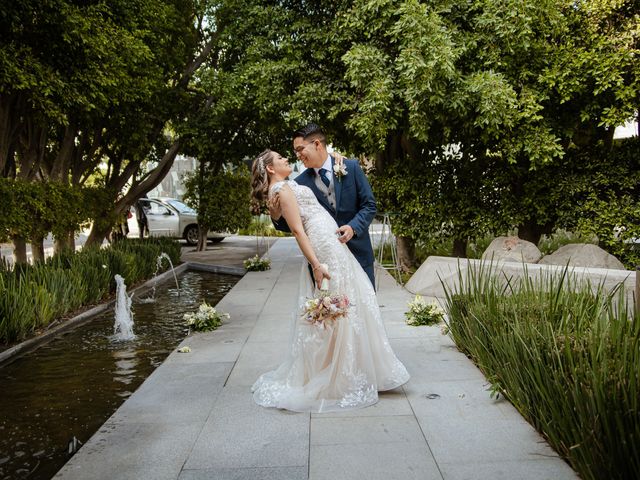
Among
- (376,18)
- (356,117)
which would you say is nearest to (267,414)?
(356,117)

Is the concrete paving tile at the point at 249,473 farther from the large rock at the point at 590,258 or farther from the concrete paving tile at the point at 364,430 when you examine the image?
the large rock at the point at 590,258

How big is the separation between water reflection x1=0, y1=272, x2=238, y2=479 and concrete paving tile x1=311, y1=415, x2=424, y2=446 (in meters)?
1.73

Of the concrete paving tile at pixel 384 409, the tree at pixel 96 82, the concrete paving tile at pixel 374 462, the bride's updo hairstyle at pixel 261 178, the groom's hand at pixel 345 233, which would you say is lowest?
the concrete paving tile at pixel 374 462

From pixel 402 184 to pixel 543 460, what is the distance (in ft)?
27.9

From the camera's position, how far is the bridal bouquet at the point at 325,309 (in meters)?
4.23

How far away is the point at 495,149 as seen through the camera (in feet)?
33.7

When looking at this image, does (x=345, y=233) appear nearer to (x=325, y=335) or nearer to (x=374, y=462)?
(x=325, y=335)

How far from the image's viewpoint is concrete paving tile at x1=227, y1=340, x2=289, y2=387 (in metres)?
5.11

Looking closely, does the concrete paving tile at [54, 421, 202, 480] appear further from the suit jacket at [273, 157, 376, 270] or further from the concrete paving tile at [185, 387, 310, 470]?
the suit jacket at [273, 157, 376, 270]

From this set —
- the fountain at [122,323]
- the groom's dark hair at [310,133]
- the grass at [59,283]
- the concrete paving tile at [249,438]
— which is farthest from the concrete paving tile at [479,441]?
the grass at [59,283]

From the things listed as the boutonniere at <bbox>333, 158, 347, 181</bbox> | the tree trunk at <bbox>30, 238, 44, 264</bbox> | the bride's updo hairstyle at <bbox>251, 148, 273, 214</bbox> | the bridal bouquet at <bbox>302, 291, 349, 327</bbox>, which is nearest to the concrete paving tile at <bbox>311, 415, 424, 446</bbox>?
the bridal bouquet at <bbox>302, 291, 349, 327</bbox>

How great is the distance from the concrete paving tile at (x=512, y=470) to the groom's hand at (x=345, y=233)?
5.75 ft

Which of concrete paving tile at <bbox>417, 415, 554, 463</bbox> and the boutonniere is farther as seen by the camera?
the boutonniere

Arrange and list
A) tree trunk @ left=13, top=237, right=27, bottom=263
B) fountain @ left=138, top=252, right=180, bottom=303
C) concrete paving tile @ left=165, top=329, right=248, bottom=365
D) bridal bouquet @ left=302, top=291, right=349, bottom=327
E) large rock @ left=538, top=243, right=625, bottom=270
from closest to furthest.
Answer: bridal bouquet @ left=302, top=291, right=349, bottom=327 → concrete paving tile @ left=165, top=329, right=248, bottom=365 → large rock @ left=538, top=243, right=625, bottom=270 → fountain @ left=138, top=252, right=180, bottom=303 → tree trunk @ left=13, top=237, right=27, bottom=263
